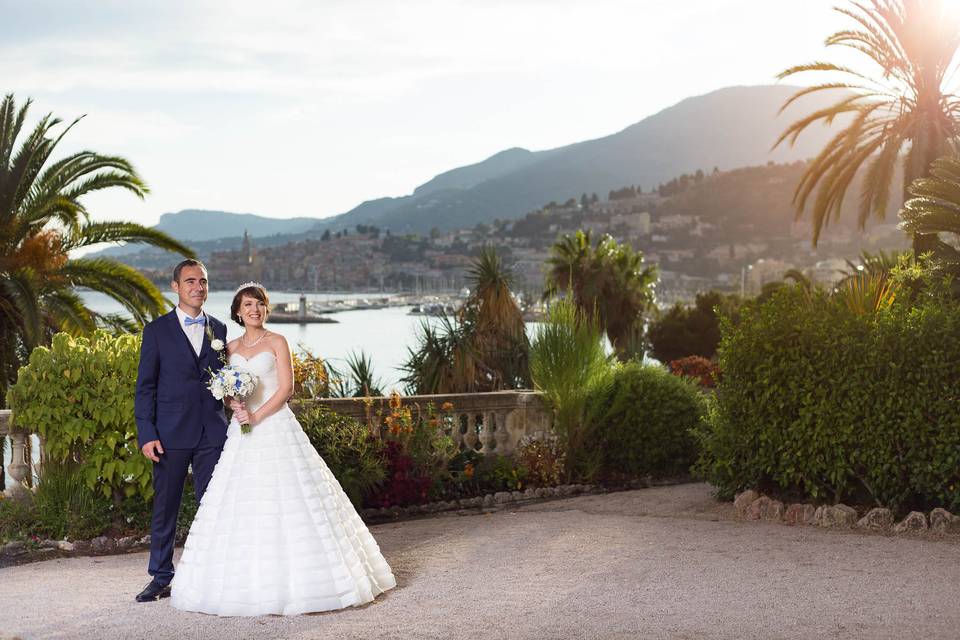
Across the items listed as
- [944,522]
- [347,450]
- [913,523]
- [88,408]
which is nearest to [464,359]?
[347,450]

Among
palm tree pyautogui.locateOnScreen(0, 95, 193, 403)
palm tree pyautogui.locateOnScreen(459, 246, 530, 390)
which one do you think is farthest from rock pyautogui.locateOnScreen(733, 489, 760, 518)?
palm tree pyautogui.locateOnScreen(0, 95, 193, 403)

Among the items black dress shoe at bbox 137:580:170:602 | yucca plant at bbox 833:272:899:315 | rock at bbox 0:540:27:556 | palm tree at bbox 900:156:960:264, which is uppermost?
palm tree at bbox 900:156:960:264

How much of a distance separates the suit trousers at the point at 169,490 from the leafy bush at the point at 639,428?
626 centimetres

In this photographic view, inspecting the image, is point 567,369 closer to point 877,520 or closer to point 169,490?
point 877,520

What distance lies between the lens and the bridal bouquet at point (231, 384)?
6410 mm

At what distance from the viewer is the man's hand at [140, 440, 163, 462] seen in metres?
6.51

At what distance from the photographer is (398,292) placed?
85.6m

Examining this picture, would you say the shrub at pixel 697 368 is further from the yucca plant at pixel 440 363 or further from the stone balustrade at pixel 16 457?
the stone balustrade at pixel 16 457

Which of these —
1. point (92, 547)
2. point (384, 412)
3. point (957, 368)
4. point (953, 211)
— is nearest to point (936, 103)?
point (953, 211)

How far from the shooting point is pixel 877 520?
874 centimetres

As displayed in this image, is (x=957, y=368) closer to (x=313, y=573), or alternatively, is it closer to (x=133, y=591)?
(x=313, y=573)

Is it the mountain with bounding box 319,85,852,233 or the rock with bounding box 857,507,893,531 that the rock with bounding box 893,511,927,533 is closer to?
the rock with bounding box 857,507,893,531

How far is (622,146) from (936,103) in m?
161

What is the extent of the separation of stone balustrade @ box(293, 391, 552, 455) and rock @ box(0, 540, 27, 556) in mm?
3818
